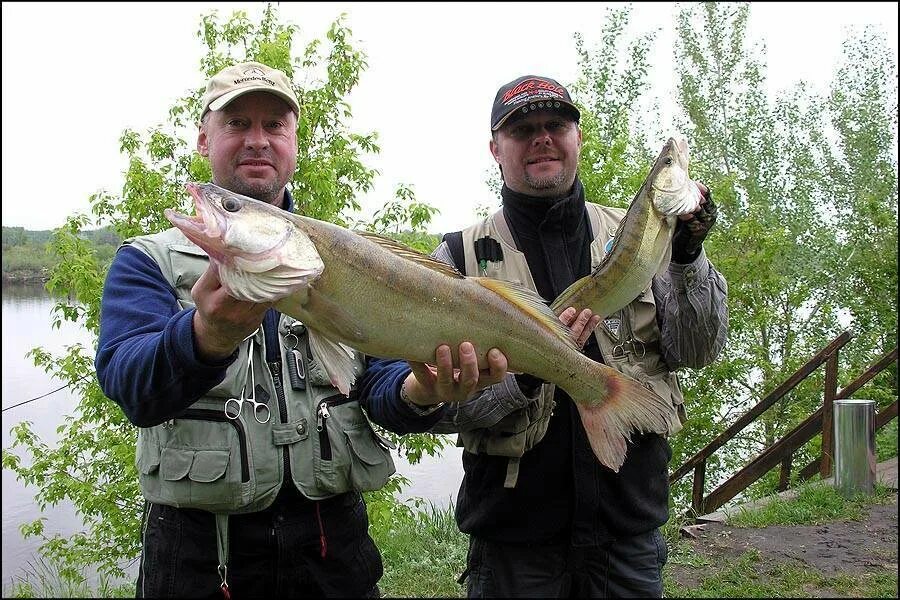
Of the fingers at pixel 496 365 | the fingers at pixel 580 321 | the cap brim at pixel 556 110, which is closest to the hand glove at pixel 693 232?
the fingers at pixel 580 321

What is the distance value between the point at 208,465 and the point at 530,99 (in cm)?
220

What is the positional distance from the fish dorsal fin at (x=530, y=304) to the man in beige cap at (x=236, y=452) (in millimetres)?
790

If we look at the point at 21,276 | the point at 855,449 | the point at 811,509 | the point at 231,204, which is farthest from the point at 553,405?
the point at 21,276

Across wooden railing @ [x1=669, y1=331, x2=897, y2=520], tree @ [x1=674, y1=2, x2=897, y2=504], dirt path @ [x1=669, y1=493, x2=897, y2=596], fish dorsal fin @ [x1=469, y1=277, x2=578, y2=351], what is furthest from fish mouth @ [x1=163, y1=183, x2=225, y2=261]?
tree @ [x1=674, y1=2, x2=897, y2=504]

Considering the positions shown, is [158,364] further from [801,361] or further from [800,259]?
[800,259]

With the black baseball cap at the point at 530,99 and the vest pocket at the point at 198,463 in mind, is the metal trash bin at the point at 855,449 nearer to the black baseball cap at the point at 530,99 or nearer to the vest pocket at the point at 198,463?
the black baseball cap at the point at 530,99

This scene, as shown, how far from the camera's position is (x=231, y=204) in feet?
7.45

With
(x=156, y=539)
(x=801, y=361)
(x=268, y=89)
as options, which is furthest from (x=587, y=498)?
(x=801, y=361)

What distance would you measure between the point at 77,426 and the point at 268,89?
8.10 m

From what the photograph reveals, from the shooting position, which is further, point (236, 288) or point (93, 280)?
point (93, 280)

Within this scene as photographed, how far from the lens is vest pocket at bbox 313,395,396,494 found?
110 inches

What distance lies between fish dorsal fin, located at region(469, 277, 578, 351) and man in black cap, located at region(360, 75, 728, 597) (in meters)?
0.11

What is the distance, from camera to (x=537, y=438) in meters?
3.09

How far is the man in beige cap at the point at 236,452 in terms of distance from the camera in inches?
99.0
